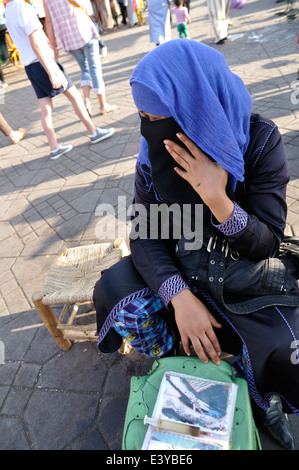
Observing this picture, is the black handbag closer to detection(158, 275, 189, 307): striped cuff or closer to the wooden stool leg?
detection(158, 275, 189, 307): striped cuff

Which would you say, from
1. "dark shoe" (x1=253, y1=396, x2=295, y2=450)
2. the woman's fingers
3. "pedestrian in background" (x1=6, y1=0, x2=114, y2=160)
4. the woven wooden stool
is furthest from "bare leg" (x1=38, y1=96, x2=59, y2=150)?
"dark shoe" (x1=253, y1=396, x2=295, y2=450)

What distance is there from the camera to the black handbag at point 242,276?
1.24 m

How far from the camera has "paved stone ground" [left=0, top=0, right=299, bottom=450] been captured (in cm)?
174

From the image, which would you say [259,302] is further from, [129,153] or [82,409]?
[129,153]

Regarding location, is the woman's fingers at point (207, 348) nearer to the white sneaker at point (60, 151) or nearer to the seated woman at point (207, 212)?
the seated woman at point (207, 212)

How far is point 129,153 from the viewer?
13.7 feet

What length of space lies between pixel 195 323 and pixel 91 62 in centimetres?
470

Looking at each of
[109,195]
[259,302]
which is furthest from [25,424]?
[109,195]

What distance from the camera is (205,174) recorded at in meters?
1.17

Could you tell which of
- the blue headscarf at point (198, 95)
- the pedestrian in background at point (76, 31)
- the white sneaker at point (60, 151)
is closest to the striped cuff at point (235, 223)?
the blue headscarf at point (198, 95)

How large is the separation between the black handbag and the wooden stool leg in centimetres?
97

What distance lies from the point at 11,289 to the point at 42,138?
3.72m

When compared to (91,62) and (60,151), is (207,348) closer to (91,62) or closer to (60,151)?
(60,151)

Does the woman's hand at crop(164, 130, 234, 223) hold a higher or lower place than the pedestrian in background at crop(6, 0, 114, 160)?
lower
